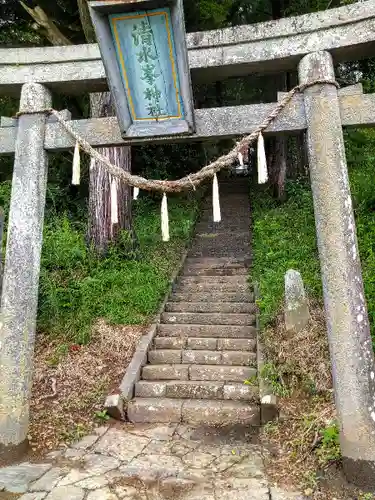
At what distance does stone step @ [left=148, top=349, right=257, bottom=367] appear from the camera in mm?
6578

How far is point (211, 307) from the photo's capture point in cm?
808

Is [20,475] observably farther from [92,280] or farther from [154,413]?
[92,280]

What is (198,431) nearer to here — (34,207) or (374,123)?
(34,207)

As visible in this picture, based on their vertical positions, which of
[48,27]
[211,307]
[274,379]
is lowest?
[274,379]

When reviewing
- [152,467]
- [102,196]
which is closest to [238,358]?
[152,467]

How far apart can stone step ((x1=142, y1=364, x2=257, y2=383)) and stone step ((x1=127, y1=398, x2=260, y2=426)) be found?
19.3 inches

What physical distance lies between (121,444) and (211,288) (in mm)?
4394

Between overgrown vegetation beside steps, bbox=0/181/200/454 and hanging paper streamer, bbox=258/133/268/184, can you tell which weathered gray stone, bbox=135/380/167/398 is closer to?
overgrown vegetation beside steps, bbox=0/181/200/454

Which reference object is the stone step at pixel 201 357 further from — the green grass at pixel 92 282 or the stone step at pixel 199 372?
the green grass at pixel 92 282

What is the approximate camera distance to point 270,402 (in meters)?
5.33

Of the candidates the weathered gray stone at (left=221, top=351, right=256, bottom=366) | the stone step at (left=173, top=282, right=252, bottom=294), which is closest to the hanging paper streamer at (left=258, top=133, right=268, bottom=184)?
the weathered gray stone at (left=221, top=351, right=256, bottom=366)

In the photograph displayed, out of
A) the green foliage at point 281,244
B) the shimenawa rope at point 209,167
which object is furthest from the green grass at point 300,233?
the shimenawa rope at point 209,167

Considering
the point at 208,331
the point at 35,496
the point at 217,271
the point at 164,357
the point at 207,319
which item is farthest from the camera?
the point at 217,271

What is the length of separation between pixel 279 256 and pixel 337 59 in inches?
192
